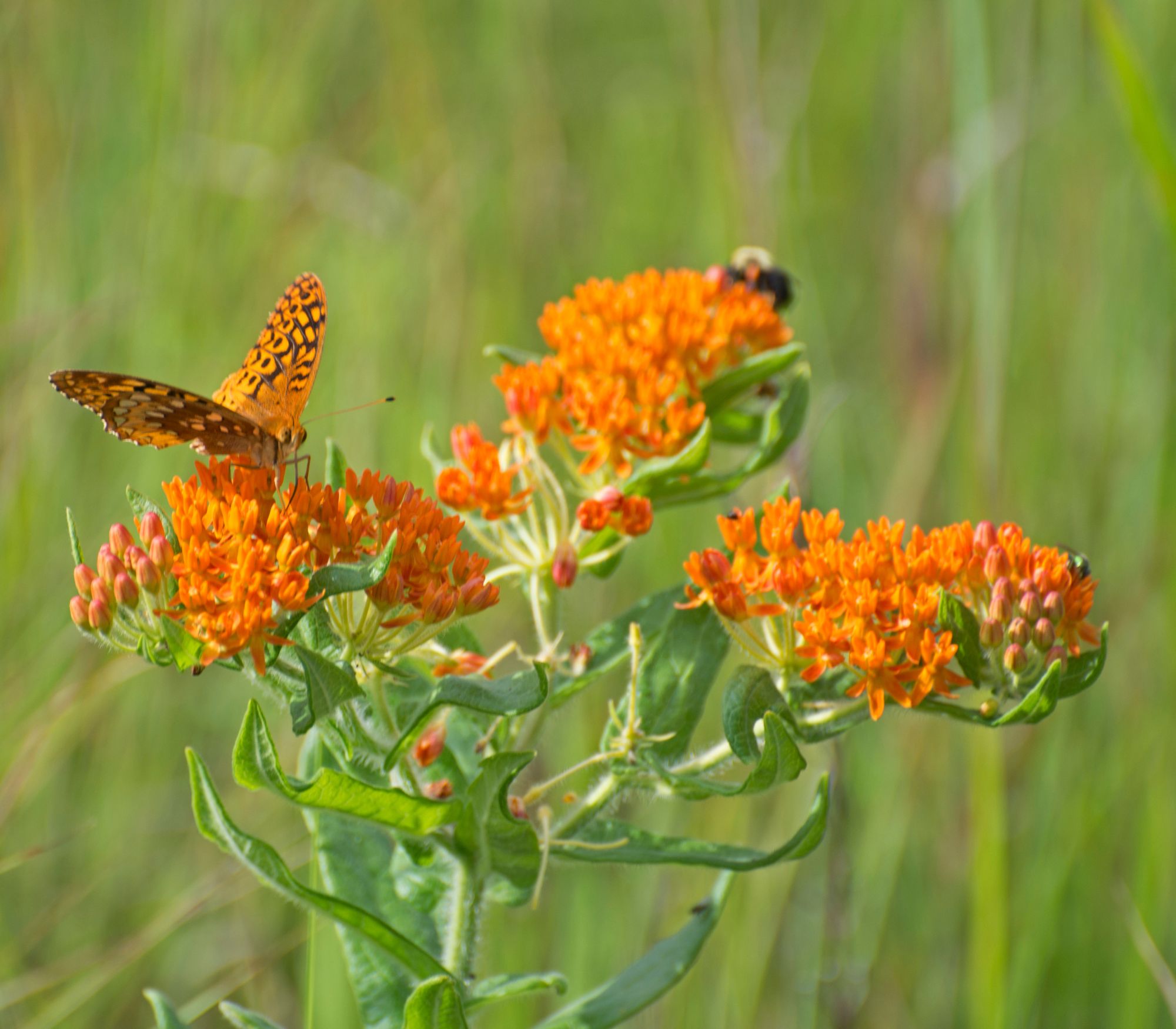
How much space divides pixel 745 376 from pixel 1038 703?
→ 1.60 m

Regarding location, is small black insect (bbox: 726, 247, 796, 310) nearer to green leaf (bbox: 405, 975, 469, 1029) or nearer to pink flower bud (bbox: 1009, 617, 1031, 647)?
pink flower bud (bbox: 1009, 617, 1031, 647)

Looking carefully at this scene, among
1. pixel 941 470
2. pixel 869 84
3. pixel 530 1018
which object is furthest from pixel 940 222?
pixel 530 1018

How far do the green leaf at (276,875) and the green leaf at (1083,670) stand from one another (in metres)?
1.68

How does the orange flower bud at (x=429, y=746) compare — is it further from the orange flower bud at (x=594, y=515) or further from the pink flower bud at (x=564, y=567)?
the orange flower bud at (x=594, y=515)

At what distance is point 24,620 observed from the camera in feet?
16.8

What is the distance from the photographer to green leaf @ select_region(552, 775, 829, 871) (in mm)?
2955

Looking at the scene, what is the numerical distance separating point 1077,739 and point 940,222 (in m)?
2.84

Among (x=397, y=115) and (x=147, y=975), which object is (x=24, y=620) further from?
(x=397, y=115)

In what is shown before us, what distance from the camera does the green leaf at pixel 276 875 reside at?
278 centimetres

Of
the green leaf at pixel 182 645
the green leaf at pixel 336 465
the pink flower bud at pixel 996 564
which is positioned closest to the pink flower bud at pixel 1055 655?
the pink flower bud at pixel 996 564

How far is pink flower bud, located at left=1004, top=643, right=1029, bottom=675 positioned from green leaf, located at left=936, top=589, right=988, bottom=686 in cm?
8

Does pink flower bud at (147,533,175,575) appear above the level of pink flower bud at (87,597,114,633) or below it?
above

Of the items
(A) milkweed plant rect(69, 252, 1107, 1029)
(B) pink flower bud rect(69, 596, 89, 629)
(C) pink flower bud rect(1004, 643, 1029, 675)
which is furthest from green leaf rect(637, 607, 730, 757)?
(B) pink flower bud rect(69, 596, 89, 629)

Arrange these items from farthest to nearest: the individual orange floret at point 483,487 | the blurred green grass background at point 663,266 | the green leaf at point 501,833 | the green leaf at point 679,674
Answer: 1. the blurred green grass background at point 663,266
2. the individual orange floret at point 483,487
3. the green leaf at point 679,674
4. the green leaf at point 501,833
